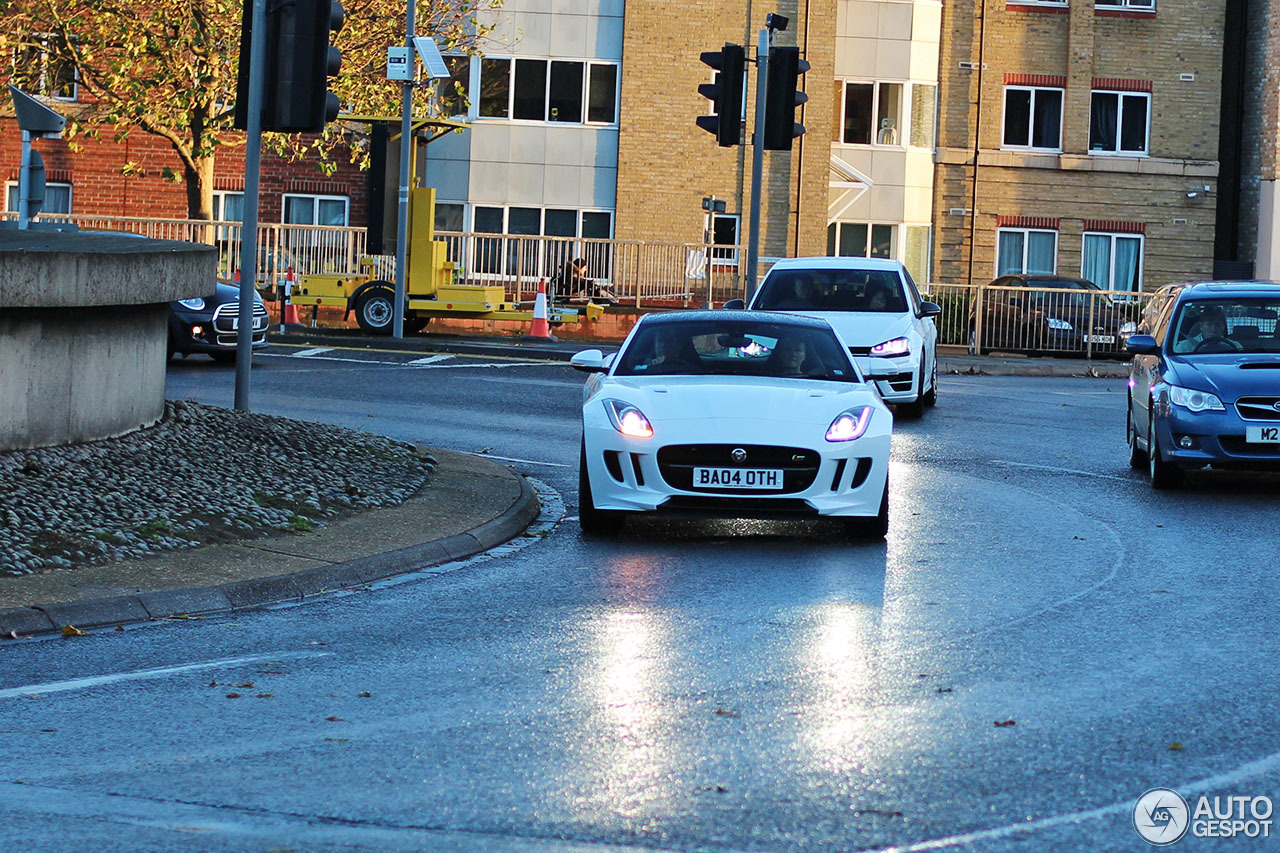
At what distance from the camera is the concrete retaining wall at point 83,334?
1072 cm

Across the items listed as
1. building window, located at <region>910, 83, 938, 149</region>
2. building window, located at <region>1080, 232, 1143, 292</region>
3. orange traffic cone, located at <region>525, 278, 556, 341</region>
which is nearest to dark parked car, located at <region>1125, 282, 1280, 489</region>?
orange traffic cone, located at <region>525, 278, 556, 341</region>

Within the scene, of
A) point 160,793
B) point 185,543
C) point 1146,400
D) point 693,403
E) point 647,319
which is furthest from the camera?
point 1146,400

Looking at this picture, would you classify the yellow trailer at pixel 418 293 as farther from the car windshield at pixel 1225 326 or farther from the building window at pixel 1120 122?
the building window at pixel 1120 122

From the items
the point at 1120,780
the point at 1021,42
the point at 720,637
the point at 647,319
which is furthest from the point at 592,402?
the point at 1021,42

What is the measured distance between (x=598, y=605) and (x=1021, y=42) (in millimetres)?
36175

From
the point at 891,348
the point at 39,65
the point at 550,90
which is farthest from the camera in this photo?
the point at 550,90

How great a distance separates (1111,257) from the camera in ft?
141

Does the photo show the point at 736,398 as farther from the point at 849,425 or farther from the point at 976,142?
the point at 976,142

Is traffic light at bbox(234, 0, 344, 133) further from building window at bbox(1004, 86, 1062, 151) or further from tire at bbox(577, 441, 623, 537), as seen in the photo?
building window at bbox(1004, 86, 1062, 151)

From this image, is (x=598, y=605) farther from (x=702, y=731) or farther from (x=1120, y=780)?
(x=1120, y=780)

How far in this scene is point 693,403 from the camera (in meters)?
11.1

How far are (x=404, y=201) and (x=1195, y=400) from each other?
18797 mm

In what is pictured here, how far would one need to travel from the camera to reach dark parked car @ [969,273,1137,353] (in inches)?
1267

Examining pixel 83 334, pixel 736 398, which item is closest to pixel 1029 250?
pixel 736 398
